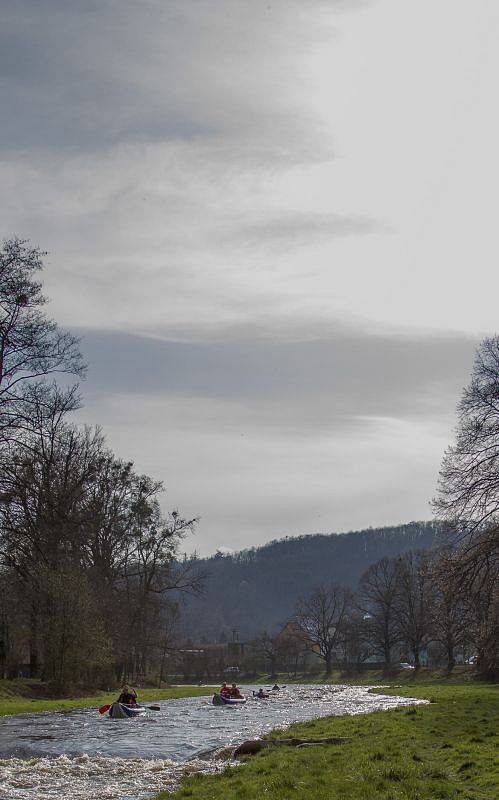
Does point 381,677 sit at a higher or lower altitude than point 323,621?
lower

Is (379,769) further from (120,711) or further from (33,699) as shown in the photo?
(33,699)

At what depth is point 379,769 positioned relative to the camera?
1384 cm

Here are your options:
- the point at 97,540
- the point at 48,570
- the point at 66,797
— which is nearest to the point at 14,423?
the point at 66,797

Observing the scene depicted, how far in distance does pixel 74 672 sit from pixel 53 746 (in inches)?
858

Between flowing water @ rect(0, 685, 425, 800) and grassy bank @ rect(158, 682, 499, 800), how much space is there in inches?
69.9

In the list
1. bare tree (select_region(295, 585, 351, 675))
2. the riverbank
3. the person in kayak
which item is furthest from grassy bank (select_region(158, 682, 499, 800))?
bare tree (select_region(295, 585, 351, 675))

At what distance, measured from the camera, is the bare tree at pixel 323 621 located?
11129 cm

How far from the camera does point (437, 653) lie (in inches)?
3551

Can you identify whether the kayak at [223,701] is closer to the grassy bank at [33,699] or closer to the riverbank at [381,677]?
the grassy bank at [33,699]

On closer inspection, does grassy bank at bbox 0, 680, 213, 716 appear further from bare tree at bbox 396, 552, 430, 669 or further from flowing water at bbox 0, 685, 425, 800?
bare tree at bbox 396, 552, 430, 669

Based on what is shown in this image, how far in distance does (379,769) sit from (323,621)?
104932 millimetres

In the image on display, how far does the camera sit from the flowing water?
53.0 feet

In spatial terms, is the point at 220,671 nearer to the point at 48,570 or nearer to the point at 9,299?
the point at 48,570

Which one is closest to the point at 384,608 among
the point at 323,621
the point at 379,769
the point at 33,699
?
the point at 323,621
